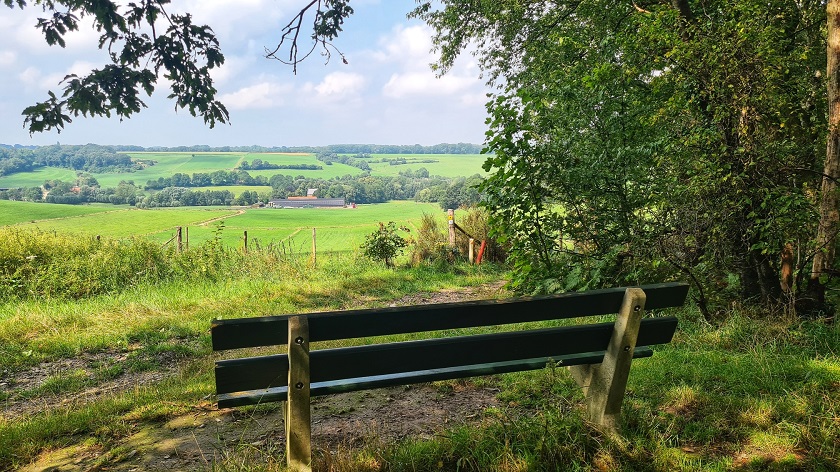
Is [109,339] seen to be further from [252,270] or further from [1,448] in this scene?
[252,270]

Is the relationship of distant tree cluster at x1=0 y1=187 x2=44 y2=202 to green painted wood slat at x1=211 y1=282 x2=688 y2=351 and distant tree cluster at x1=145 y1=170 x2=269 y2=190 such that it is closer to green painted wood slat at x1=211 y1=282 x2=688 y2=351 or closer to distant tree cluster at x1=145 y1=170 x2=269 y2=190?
distant tree cluster at x1=145 y1=170 x2=269 y2=190

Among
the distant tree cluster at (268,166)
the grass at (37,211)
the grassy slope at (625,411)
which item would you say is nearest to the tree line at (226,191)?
the grass at (37,211)

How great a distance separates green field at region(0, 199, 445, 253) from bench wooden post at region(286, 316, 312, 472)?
32895 millimetres

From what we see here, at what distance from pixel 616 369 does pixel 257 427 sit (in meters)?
2.39

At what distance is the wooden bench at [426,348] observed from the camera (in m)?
2.19

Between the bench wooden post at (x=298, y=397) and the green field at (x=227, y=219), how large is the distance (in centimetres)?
3289

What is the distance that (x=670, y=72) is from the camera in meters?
6.00

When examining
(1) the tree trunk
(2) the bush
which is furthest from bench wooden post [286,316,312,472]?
(2) the bush

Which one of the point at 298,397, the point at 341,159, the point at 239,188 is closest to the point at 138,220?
the point at 239,188

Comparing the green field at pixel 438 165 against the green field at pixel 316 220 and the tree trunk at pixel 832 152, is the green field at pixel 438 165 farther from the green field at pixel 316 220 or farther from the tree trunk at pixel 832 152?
the tree trunk at pixel 832 152

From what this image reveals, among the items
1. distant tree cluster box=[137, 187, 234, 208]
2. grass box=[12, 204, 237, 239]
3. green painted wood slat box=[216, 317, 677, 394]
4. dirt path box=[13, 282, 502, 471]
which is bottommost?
grass box=[12, 204, 237, 239]

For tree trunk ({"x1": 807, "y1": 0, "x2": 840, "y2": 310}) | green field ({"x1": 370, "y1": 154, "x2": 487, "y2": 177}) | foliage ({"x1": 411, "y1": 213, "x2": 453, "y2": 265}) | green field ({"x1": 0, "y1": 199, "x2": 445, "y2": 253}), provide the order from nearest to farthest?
tree trunk ({"x1": 807, "y1": 0, "x2": 840, "y2": 310}) < foliage ({"x1": 411, "y1": 213, "x2": 453, "y2": 265}) < green field ({"x1": 0, "y1": 199, "x2": 445, "y2": 253}) < green field ({"x1": 370, "y1": 154, "x2": 487, "y2": 177})

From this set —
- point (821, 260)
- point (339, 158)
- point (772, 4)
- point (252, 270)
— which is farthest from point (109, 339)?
point (339, 158)

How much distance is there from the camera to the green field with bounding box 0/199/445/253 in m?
39.2
